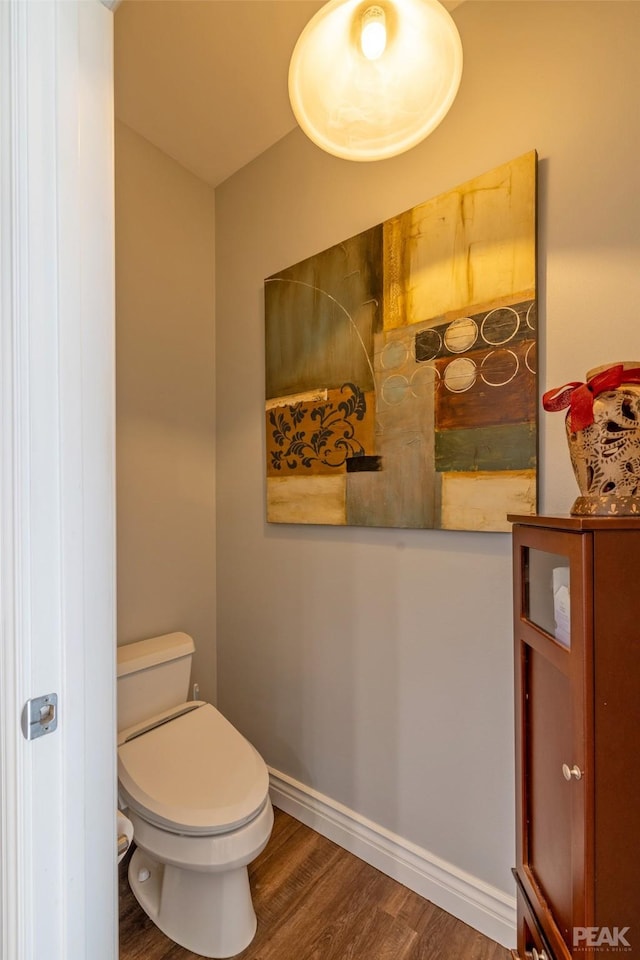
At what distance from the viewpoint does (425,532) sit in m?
1.27

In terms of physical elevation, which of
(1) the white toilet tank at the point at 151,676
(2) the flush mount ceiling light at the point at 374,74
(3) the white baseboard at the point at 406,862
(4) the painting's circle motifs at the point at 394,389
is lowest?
(3) the white baseboard at the point at 406,862

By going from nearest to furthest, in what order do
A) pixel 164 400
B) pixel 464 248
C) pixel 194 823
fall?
1. pixel 194 823
2. pixel 464 248
3. pixel 164 400

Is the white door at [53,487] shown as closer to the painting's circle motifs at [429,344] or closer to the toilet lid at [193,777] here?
the toilet lid at [193,777]

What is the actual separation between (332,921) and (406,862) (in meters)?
0.27

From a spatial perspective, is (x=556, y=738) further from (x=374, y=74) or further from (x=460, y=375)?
(x=374, y=74)

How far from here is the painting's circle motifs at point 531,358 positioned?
3.51 ft

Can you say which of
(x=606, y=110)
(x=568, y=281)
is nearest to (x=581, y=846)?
(x=568, y=281)

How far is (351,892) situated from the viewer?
Result: 128cm

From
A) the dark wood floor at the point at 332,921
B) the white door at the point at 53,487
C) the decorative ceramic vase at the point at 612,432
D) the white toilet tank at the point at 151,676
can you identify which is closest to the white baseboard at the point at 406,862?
the dark wood floor at the point at 332,921

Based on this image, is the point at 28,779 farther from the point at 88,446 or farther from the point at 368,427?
the point at 368,427

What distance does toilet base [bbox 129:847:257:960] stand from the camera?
1112 mm

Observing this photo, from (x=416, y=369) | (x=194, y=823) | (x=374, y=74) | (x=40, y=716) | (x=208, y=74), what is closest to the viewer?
(x=40, y=716)

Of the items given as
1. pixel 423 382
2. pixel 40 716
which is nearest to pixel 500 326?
pixel 423 382

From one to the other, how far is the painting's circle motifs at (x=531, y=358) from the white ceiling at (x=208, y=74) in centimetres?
105
